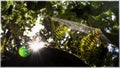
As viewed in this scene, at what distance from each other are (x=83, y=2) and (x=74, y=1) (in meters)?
0.68

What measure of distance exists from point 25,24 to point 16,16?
753mm

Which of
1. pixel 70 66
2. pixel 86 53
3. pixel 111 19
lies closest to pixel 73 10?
pixel 111 19

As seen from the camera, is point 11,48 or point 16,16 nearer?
point 11,48

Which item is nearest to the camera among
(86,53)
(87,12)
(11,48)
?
(86,53)

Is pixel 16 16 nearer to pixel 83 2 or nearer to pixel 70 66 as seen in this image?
pixel 83 2

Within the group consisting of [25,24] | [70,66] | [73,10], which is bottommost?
[70,66]

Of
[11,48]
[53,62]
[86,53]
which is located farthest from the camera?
[11,48]

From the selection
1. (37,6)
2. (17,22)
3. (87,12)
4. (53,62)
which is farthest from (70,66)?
(87,12)

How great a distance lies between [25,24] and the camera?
15.4 meters

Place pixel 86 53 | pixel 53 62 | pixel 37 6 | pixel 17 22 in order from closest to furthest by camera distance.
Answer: pixel 53 62
pixel 86 53
pixel 17 22
pixel 37 6

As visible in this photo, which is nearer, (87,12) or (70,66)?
(70,66)

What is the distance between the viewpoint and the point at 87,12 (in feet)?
58.7

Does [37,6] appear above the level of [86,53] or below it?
above

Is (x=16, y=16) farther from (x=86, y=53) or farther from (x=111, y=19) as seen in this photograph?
(x=86, y=53)
